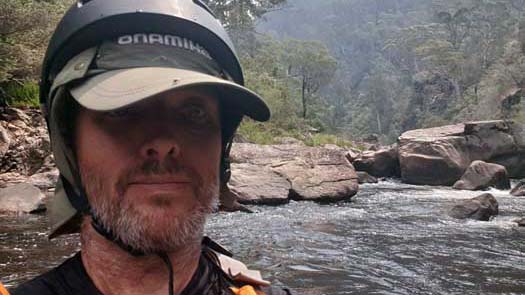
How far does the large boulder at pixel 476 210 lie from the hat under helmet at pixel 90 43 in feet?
28.9

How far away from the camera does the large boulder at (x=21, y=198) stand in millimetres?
7684

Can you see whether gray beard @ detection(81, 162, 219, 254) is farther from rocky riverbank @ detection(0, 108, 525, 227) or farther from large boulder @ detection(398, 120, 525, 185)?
large boulder @ detection(398, 120, 525, 185)

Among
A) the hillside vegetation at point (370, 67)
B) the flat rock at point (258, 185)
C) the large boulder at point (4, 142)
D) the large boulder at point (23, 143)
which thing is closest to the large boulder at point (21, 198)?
the large boulder at point (4, 142)

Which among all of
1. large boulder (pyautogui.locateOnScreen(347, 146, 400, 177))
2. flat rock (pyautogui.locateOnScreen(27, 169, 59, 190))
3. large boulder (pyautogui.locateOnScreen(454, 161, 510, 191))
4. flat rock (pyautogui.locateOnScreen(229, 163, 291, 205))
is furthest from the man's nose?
large boulder (pyautogui.locateOnScreen(347, 146, 400, 177))

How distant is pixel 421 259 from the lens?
6309 mm

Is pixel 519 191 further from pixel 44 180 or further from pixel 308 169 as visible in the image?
pixel 44 180

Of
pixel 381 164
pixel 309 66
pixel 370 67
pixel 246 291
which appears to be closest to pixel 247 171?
pixel 381 164

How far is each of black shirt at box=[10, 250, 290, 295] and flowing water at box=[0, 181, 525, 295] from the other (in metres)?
3.81

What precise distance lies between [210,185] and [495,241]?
7.12 m

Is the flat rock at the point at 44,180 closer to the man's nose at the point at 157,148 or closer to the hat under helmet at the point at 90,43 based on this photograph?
the hat under helmet at the point at 90,43

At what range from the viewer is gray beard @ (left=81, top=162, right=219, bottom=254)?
96cm

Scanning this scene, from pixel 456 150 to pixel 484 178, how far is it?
8.63 feet

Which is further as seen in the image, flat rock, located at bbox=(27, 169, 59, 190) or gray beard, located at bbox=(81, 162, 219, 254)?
flat rock, located at bbox=(27, 169, 59, 190)

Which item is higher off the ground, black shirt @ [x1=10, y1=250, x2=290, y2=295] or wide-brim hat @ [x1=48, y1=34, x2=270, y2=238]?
wide-brim hat @ [x1=48, y1=34, x2=270, y2=238]
